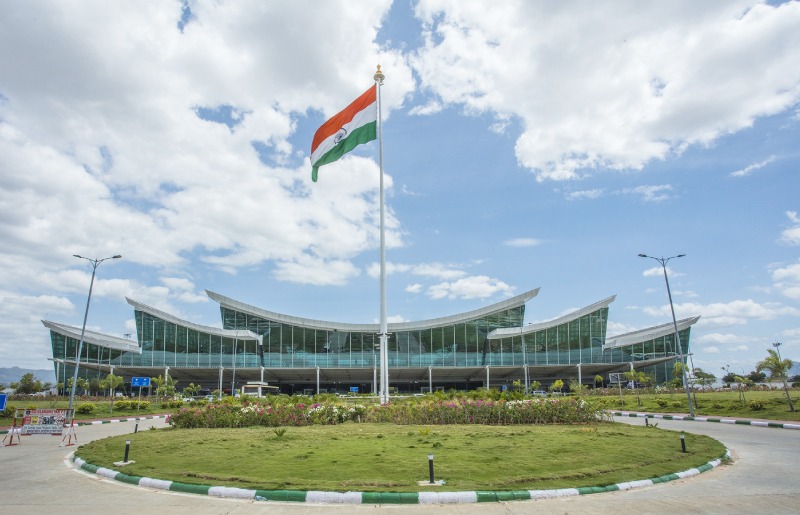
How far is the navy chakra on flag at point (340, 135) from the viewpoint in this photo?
1148 inches

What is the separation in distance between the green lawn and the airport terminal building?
47342mm

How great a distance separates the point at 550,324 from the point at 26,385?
5877 cm

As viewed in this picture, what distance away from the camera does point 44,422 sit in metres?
19.0

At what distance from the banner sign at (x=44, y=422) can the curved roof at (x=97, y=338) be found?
154 feet

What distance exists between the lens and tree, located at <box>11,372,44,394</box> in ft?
176

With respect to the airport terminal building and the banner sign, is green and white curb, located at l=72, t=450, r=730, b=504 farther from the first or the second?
the airport terminal building

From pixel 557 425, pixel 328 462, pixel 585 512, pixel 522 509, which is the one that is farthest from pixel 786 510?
pixel 557 425

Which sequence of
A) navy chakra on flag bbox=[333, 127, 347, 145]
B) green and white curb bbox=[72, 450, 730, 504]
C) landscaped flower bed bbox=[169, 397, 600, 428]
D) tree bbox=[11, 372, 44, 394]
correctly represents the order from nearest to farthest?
green and white curb bbox=[72, 450, 730, 504], landscaped flower bed bbox=[169, 397, 600, 428], navy chakra on flag bbox=[333, 127, 347, 145], tree bbox=[11, 372, 44, 394]

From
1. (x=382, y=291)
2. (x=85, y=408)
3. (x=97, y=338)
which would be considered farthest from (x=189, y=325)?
(x=382, y=291)

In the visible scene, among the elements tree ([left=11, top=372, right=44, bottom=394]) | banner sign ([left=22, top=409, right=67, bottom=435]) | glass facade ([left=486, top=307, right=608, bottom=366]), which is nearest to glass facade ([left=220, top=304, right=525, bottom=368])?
glass facade ([left=486, top=307, right=608, bottom=366])

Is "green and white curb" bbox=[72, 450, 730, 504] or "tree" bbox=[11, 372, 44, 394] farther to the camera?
"tree" bbox=[11, 372, 44, 394]

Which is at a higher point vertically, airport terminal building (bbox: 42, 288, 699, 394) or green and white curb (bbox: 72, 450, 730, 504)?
airport terminal building (bbox: 42, 288, 699, 394)

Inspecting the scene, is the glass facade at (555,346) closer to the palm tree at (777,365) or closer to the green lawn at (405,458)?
the palm tree at (777,365)

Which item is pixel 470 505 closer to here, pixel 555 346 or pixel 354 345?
pixel 354 345
